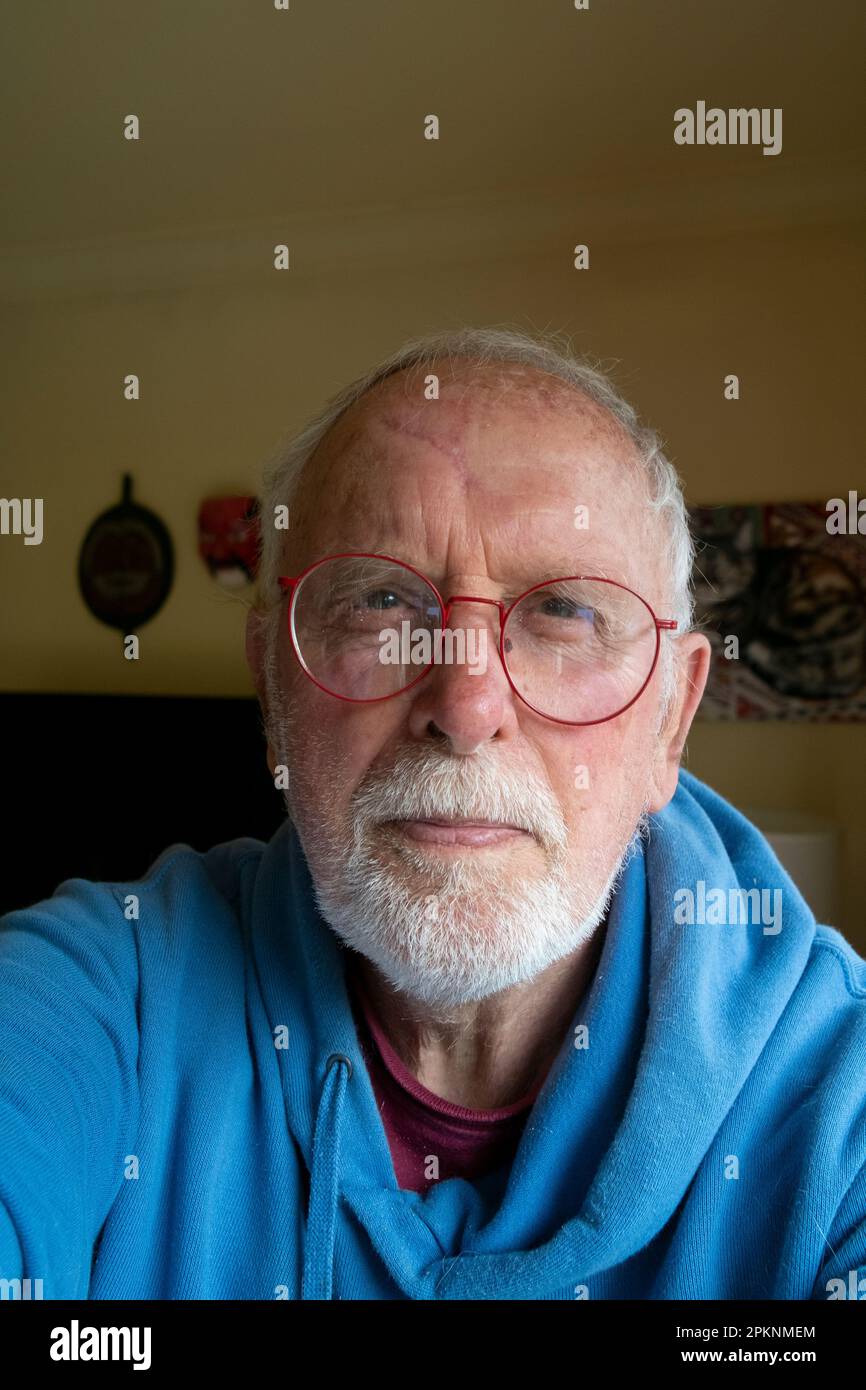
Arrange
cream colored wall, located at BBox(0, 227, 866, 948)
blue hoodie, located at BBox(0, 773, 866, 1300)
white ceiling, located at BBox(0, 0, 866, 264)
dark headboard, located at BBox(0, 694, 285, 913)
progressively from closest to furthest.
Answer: blue hoodie, located at BBox(0, 773, 866, 1300)
white ceiling, located at BBox(0, 0, 866, 264)
cream colored wall, located at BBox(0, 227, 866, 948)
dark headboard, located at BBox(0, 694, 285, 913)

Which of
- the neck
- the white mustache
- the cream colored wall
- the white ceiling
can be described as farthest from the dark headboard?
the white mustache

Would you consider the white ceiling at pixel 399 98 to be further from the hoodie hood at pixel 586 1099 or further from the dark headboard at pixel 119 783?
the hoodie hood at pixel 586 1099

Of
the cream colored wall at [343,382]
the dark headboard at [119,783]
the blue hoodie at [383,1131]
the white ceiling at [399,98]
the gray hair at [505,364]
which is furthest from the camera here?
the dark headboard at [119,783]

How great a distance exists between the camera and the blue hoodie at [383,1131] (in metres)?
0.51

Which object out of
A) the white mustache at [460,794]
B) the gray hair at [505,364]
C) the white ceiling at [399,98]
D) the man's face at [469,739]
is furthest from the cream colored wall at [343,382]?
the white mustache at [460,794]

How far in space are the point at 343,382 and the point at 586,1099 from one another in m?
1.55

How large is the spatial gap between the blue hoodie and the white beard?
67mm

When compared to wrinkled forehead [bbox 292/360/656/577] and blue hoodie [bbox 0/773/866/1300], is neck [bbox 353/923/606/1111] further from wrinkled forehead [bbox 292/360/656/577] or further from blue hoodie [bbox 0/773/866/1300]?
wrinkled forehead [bbox 292/360/656/577]

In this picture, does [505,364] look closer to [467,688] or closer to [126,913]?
[467,688]

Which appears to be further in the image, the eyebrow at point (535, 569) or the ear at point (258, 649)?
the ear at point (258, 649)

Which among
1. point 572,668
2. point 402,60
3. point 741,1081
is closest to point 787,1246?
point 741,1081

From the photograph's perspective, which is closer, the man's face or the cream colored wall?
the man's face

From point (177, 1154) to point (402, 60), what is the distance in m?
1.52

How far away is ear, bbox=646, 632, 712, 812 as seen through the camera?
686 millimetres
